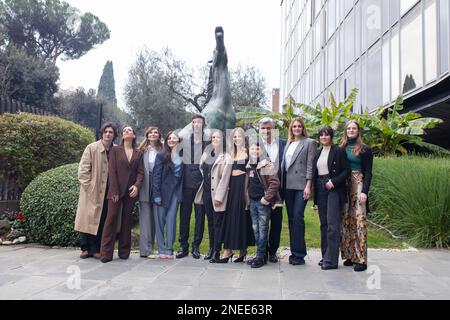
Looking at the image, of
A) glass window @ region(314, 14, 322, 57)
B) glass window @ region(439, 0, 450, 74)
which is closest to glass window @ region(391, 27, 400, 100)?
Answer: glass window @ region(439, 0, 450, 74)

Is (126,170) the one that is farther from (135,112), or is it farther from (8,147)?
(135,112)

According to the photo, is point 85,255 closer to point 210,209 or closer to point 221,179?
point 210,209

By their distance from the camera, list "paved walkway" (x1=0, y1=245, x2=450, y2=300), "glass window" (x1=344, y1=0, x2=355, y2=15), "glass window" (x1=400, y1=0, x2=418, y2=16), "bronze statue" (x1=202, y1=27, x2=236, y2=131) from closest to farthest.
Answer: "paved walkway" (x1=0, y1=245, x2=450, y2=300), "bronze statue" (x1=202, y1=27, x2=236, y2=131), "glass window" (x1=400, y1=0, x2=418, y2=16), "glass window" (x1=344, y1=0, x2=355, y2=15)

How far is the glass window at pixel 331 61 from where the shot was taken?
22186 millimetres

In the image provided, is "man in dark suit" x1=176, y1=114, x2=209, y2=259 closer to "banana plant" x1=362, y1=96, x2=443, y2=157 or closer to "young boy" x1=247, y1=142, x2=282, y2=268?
"young boy" x1=247, y1=142, x2=282, y2=268

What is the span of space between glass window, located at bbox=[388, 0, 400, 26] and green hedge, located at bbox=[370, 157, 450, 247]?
29.0 feet

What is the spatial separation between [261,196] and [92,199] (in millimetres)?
2367

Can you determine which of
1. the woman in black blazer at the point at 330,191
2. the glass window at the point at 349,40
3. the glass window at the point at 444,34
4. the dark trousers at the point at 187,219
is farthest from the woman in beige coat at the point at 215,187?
the glass window at the point at 349,40

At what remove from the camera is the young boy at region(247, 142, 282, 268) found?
4.96m

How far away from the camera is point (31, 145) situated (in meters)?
7.42

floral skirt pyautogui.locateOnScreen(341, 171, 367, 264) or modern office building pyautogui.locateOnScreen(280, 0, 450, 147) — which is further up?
modern office building pyautogui.locateOnScreen(280, 0, 450, 147)

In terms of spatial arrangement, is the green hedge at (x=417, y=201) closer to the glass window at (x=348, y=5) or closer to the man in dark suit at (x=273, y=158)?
the man in dark suit at (x=273, y=158)

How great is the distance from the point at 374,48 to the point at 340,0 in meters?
5.82

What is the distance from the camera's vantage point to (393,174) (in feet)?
25.4
